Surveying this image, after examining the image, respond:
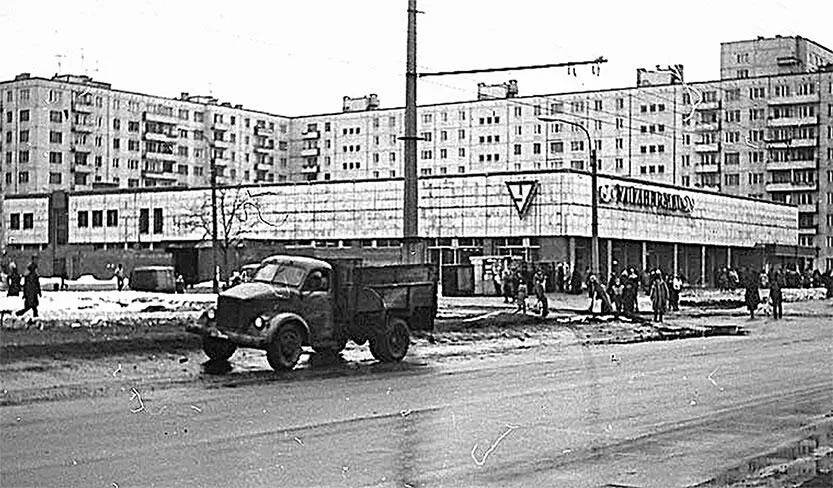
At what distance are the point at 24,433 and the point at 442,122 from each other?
119 meters

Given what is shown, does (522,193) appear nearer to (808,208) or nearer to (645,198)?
(645,198)

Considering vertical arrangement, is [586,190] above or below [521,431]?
above

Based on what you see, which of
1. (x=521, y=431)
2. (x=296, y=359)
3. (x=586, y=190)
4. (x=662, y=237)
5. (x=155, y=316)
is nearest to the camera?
(x=521, y=431)

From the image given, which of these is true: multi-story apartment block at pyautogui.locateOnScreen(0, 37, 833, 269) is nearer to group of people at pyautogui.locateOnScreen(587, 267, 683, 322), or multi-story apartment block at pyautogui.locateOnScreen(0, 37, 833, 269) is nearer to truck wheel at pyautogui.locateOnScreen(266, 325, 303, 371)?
group of people at pyautogui.locateOnScreen(587, 267, 683, 322)

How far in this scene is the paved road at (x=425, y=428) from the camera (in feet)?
35.1

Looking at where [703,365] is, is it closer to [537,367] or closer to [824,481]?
[537,367]

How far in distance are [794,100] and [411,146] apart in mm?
101046

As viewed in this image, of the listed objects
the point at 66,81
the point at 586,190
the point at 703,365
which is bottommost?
the point at 703,365

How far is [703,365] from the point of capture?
77.0 ft

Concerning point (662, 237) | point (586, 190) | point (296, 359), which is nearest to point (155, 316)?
point (296, 359)

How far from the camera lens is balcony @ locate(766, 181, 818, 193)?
12444 cm

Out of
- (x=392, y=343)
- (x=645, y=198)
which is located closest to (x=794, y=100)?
(x=645, y=198)

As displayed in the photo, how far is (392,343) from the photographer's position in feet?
81.4

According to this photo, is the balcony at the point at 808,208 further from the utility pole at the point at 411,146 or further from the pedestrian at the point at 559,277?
the utility pole at the point at 411,146
